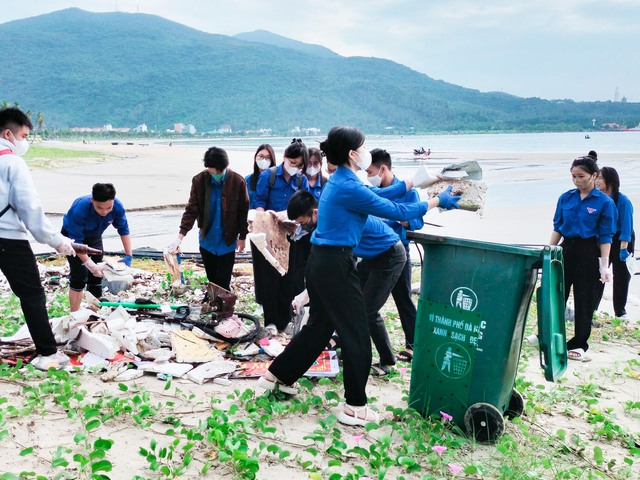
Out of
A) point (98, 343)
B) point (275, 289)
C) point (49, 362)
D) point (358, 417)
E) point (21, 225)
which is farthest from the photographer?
point (275, 289)

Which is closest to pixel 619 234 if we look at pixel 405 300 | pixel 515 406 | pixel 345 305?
pixel 405 300

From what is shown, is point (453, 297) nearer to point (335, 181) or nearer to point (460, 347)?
point (460, 347)

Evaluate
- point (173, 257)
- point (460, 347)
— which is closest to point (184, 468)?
point (460, 347)

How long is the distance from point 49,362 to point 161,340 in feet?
3.15

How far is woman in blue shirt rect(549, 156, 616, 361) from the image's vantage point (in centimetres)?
538

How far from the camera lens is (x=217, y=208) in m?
5.91

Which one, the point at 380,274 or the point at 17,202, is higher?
the point at 17,202

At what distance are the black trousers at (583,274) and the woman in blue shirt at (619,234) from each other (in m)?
0.94

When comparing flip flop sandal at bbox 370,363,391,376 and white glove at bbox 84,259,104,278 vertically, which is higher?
white glove at bbox 84,259,104,278

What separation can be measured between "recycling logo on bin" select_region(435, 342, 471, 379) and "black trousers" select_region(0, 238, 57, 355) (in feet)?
9.18

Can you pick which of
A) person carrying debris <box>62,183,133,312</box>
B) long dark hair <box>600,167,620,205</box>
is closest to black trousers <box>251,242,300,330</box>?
person carrying debris <box>62,183,133,312</box>

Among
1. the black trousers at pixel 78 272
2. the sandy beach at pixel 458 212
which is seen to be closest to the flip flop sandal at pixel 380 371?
the black trousers at pixel 78 272

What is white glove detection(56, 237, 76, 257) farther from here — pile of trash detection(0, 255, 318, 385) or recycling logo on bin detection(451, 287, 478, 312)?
recycling logo on bin detection(451, 287, 478, 312)

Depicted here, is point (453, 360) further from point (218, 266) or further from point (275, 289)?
point (218, 266)
